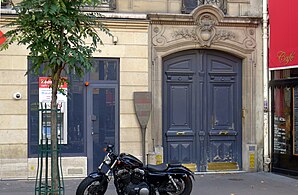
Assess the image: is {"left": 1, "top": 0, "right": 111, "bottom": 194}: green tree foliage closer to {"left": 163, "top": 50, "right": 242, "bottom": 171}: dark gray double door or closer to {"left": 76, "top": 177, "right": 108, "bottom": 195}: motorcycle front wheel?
{"left": 76, "top": 177, "right": 108, "bottom": 195}: motorcycle front wheel

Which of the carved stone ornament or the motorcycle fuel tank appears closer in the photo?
the motorcycle fuel tank

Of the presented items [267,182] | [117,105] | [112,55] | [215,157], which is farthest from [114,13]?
[267,182]

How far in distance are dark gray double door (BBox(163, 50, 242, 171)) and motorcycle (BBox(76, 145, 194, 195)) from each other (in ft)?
11.1

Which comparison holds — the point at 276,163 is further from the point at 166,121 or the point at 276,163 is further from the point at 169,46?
the point at 169,46

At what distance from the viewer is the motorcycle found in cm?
905

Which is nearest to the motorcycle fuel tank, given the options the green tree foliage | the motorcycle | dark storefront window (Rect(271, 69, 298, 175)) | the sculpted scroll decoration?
the motorcycle

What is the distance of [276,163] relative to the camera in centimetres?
1305

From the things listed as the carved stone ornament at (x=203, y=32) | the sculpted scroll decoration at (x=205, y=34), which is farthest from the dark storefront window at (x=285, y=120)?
the carved stone ornament at (x=203, y=32)

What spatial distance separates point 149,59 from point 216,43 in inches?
68.3

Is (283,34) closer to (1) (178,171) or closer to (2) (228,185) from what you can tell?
(2) (228,185)

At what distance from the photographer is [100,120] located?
40.7 ft

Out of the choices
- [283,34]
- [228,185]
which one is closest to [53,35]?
[228,185]

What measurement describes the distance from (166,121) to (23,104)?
3412mm

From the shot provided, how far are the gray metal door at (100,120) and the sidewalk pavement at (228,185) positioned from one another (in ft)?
2.34
